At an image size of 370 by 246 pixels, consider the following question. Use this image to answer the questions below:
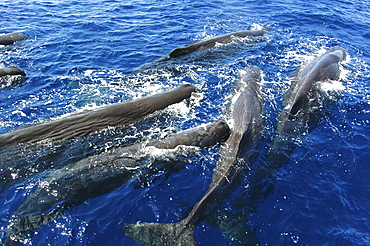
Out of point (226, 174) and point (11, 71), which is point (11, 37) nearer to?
point (11, 71)

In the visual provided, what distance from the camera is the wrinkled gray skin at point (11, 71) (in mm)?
14564

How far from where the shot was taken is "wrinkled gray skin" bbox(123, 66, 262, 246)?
717 cm

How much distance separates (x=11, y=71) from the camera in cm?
1470

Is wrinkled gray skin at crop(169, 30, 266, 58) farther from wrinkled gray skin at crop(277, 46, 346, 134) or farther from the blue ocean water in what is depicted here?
wrinkled gray skin at crop(277, 46, 346, 134)

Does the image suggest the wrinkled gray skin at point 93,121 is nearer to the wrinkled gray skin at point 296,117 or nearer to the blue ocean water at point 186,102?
the blue ocean water at point 186,102

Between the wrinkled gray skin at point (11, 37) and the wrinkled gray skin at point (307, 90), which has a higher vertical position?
the wrinkled gray skin at point (11, 37)

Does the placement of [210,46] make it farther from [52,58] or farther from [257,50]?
[52,58]

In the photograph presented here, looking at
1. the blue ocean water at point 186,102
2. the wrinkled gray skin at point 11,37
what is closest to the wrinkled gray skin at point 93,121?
the blue ocean water at point 186,102

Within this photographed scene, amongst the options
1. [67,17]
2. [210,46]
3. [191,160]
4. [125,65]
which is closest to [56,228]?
[191,160]

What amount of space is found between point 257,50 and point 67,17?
14.9 meters

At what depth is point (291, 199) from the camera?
8.45 metres

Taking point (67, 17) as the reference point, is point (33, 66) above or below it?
below

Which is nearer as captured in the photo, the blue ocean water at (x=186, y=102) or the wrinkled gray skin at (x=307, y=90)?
the blue ocean water at (x=186, y=102)

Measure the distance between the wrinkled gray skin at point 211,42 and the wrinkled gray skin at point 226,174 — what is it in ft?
17.3
